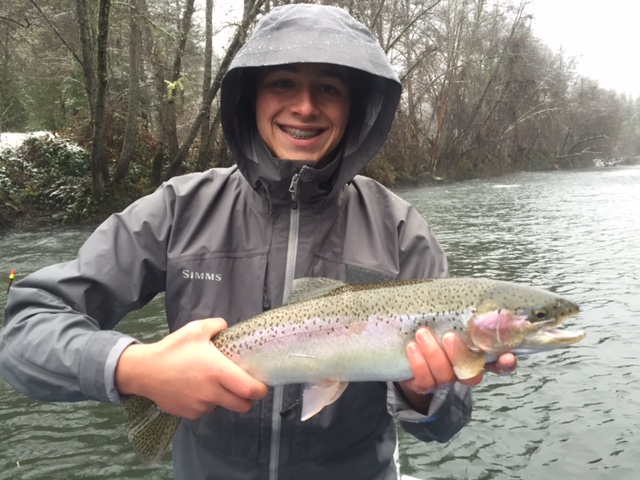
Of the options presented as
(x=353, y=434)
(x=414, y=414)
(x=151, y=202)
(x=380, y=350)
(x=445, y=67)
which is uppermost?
(x=445, y=67)

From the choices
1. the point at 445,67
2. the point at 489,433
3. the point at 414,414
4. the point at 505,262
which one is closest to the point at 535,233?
the point at 505,262

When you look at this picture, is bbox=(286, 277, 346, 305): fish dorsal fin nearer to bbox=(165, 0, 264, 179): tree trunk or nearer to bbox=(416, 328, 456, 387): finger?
bbox=(416, 328, 456, 387): finger

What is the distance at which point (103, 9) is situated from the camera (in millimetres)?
11695

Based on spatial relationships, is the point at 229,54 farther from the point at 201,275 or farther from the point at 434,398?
the point at 434,398

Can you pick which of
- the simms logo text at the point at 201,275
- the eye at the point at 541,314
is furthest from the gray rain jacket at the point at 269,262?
the eye at the point at 541,314

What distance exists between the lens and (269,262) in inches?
79.2

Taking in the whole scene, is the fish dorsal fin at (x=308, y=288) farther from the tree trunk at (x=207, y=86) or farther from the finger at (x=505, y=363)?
the tree trunk at (x=207, y=86)

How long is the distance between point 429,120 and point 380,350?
1291 inches

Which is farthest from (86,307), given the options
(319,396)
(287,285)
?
(319,396)

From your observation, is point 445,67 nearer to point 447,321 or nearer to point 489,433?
point 489,433

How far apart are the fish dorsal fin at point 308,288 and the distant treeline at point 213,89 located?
11.6 m

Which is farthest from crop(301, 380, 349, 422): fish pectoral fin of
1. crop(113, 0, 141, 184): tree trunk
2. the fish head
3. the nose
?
crop(113, 0, 141, 184): tree trunk

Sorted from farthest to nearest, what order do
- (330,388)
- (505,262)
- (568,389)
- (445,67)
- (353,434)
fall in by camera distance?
(445,67) < (505,262) < (568,389) < (353,434) < (330,388)

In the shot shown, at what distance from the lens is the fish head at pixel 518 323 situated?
1817 mm
